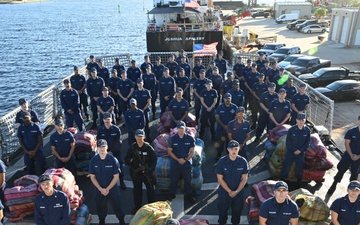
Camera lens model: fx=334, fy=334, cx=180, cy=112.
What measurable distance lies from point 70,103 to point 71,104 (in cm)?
4

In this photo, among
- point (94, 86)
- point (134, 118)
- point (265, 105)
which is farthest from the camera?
point (94, 86)

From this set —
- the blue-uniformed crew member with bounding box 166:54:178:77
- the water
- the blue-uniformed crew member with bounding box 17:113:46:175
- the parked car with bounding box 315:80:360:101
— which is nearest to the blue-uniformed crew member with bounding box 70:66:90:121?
the blue-uniformed crew member with bounding box 166:54:178:77

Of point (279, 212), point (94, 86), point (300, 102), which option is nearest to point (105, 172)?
point (279, 212)

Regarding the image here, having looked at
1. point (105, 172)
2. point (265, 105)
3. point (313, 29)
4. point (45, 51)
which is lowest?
point (45, 51)

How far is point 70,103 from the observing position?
9.82m

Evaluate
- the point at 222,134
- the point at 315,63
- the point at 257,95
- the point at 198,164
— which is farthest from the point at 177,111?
the point at 315,63

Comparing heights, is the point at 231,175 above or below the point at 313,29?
above

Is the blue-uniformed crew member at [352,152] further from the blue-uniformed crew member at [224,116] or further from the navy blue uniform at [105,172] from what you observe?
the navy blue uniform at [105,172]

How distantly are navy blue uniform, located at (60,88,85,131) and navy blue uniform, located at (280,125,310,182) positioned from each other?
6.04m

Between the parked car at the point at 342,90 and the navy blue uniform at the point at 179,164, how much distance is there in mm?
12723

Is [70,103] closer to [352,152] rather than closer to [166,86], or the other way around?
[166,86]

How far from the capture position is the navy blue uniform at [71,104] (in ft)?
32.0

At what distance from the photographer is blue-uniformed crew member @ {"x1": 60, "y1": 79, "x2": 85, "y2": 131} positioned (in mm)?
9742

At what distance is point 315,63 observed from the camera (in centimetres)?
2177
